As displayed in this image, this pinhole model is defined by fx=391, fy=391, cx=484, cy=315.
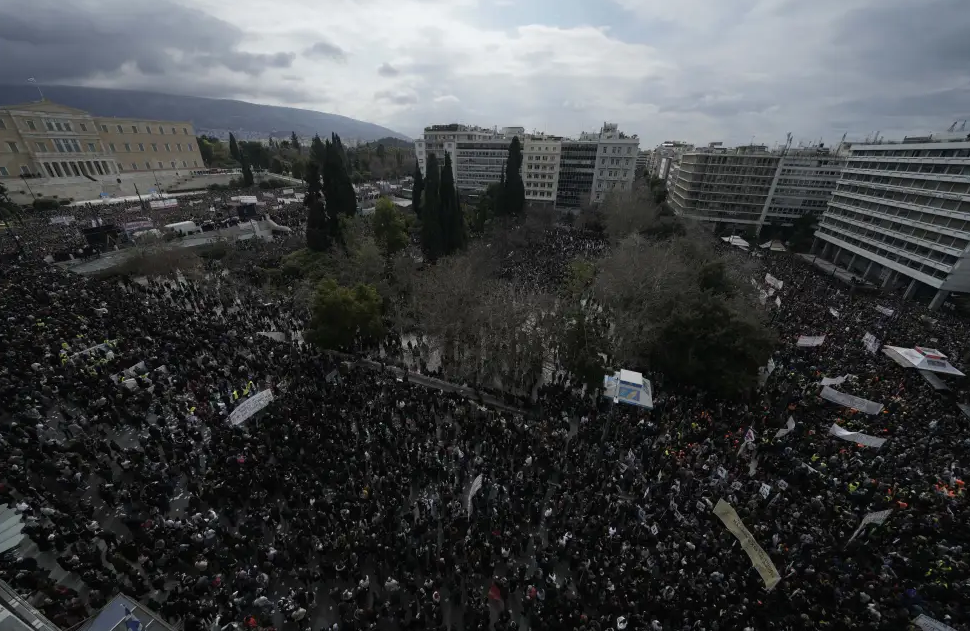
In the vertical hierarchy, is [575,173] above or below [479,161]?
below

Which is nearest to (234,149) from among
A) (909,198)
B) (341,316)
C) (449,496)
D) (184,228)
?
(184,228)

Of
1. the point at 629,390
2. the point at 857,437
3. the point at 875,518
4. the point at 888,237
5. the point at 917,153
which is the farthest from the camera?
the point at 888,237

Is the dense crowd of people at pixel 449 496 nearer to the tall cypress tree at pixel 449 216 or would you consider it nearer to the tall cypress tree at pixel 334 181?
the tall cypress tree at pixel 334 181

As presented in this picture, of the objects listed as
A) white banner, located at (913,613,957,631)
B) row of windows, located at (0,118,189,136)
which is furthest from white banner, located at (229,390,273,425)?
row of windows, located at (0,118,189,136)

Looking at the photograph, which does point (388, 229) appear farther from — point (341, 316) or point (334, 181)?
point (341, 316)

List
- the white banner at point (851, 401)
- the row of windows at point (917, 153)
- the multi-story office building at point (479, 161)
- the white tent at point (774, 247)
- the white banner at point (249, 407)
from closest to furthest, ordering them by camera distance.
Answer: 1. the white banner at point (249, 407)
2. the white banner at point (851, 401)
3. the row of windows at point (917, 153)
4. the white tent at point (774, 247)
5. the multi-story office building at point (479, 161)

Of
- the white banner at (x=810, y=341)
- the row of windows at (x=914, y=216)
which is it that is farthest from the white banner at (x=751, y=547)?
the row of windows at (x=914, y=216)

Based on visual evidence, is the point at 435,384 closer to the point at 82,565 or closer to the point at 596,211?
the point at 82,565
